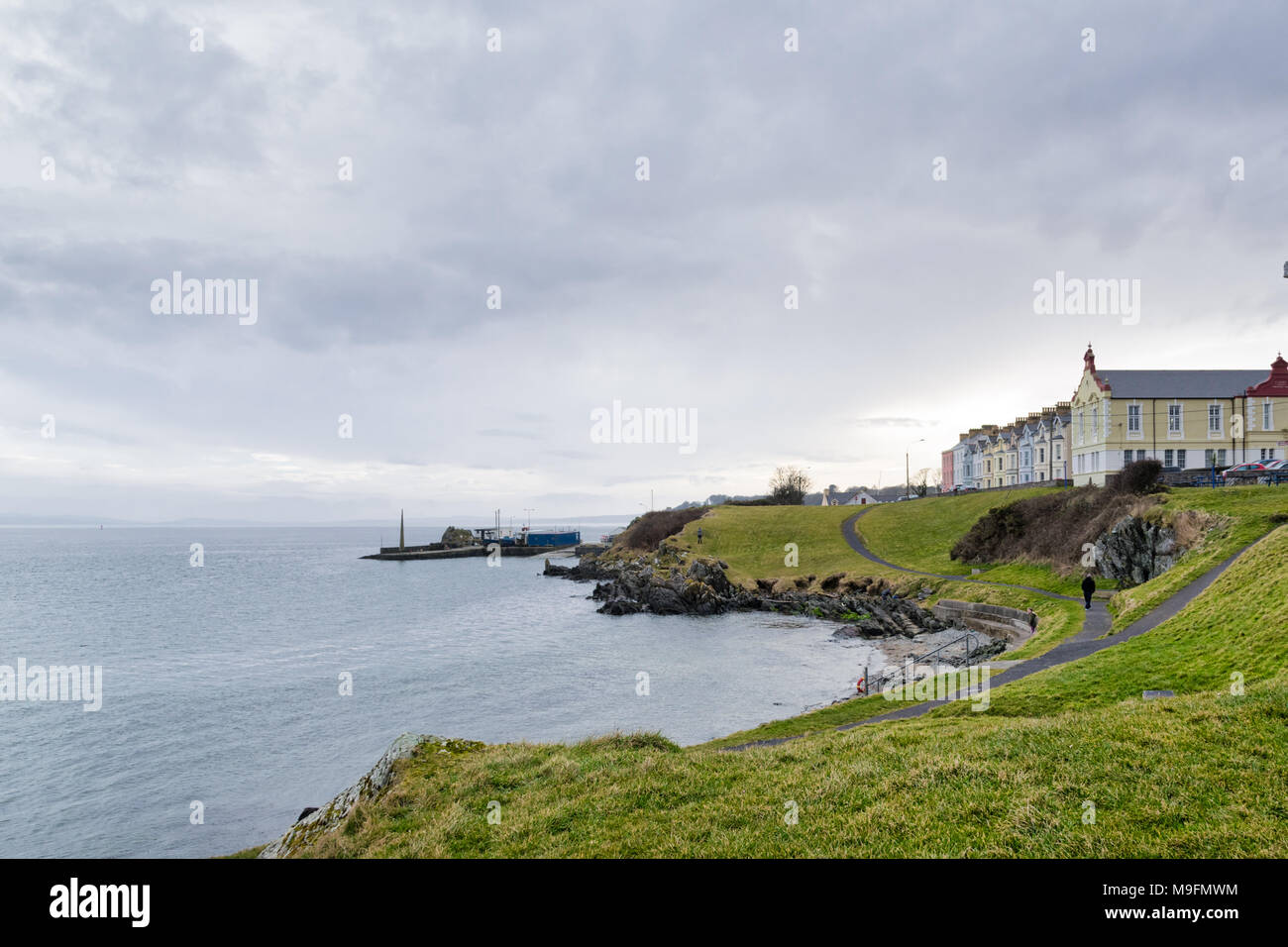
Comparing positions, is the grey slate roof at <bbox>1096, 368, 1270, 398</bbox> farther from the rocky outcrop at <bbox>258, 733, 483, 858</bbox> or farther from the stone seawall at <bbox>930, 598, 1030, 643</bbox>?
the rocky outcrop at <bbox>258, 733, 483, 858</bbox>

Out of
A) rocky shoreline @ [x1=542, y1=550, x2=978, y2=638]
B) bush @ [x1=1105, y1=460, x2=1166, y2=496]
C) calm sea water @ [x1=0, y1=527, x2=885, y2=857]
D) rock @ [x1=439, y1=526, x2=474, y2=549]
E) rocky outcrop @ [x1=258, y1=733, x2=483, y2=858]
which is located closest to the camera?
rocky outcrop @ [x1=258, y1=733, x2=483, y2=858]

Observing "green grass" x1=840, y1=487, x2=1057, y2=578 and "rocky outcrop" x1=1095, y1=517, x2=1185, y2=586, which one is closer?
"rocky outcrop" x1=1095, y1=517, x2=1185, y2=586

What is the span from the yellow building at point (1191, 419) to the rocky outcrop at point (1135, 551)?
2291cm

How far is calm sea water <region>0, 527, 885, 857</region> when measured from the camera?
23859 mm

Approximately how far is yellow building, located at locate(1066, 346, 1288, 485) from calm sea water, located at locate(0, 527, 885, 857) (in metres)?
33.3

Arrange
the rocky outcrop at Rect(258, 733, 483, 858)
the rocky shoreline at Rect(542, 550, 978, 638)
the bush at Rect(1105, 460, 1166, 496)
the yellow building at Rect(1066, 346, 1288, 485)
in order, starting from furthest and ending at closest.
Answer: the yellow building at Rect(1066, 346, 1288, 485) → the rocky shoreline at Rect(542, 550, 978, 638) → the bush at Rect(1105, 460, 1166, 496) → the rocky outcrop at Rect(258, 733, 483, 858)

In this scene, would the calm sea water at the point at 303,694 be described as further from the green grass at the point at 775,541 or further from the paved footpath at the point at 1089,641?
the green grass at the point at 775,541

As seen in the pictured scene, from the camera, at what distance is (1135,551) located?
128 feet

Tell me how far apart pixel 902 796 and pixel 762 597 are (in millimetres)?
58254

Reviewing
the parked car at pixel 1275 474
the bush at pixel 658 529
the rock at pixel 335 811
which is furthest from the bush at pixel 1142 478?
the bush at pixel 658 529

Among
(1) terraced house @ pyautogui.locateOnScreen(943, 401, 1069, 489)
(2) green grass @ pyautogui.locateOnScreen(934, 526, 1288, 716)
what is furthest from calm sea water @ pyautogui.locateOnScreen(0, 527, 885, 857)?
(1) terraced house @ pyautogui.locateOnScreen(943, 401, 1069, 489)

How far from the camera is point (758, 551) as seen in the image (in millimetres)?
80812

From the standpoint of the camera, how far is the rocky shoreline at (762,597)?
49394 mm
